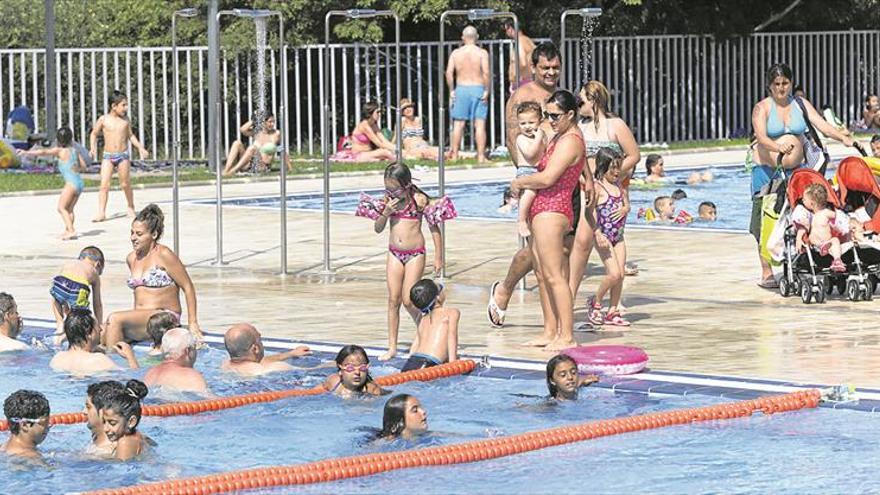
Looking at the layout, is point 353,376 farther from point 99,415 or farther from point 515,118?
point 515,118

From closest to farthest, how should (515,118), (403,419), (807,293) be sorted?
1. (403,419)
2. (515,118)
3. (807,293)

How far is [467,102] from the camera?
26.7 metres

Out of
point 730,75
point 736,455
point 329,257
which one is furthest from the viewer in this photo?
point 730,75

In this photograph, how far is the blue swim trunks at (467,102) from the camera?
26.6m

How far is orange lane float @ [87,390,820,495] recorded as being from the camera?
8.84 meters

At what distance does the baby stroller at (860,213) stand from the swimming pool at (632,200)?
451 cm

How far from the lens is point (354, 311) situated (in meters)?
14.2

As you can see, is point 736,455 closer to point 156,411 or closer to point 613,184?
point 156,411

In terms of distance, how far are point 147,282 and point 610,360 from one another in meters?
3.29

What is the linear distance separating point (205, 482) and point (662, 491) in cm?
207

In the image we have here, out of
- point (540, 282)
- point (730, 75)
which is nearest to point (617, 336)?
point (540, 282)

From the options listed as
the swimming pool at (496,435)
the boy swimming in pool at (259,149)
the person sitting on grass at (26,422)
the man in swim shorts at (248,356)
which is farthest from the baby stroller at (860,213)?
the boy swimming in pool at (259,149)

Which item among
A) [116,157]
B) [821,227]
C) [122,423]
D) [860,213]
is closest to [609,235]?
[821,227]

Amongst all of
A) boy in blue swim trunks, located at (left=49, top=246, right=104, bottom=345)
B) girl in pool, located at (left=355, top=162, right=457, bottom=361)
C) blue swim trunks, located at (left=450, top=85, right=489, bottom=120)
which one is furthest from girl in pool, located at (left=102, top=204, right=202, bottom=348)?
blue swim trunks, located at (left=450, top=85, right=489, bottom=120)
